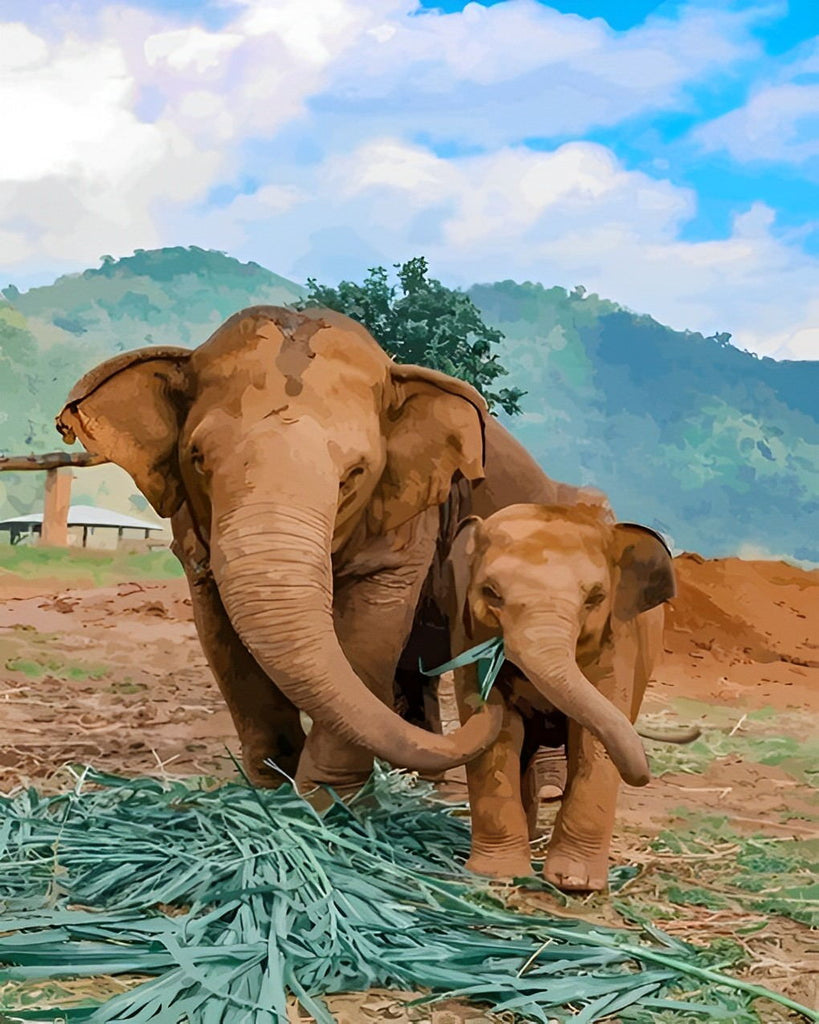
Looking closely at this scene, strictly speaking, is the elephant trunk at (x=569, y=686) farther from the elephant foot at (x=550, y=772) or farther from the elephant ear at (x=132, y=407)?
the elephant foot at (x=550, y=772)

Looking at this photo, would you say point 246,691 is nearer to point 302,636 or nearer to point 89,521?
point 302,636

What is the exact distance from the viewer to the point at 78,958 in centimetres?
285

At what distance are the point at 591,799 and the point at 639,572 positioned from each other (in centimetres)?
77

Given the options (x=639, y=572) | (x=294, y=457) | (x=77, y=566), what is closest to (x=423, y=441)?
(x=294, y=457)

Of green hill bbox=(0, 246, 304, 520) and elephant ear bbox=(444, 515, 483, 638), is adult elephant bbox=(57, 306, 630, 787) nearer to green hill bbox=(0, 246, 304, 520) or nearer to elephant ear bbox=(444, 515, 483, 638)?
elephant ear bbox=(444, 515, 483, 638)

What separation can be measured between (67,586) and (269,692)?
12453mm

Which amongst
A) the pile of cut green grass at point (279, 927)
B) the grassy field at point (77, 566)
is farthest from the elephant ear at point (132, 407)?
the grassy field at point (77, 566)

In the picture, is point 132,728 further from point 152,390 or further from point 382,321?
point 382,321

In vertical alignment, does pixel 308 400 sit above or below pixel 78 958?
above

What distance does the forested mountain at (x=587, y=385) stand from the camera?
38812 mm

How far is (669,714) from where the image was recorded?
9523 millimetres

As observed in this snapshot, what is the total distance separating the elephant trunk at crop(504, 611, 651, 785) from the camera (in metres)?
3.34

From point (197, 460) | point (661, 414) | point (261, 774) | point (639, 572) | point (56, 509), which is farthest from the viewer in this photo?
point (661, 414)

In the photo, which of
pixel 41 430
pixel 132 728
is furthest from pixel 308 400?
pixel 41 430
